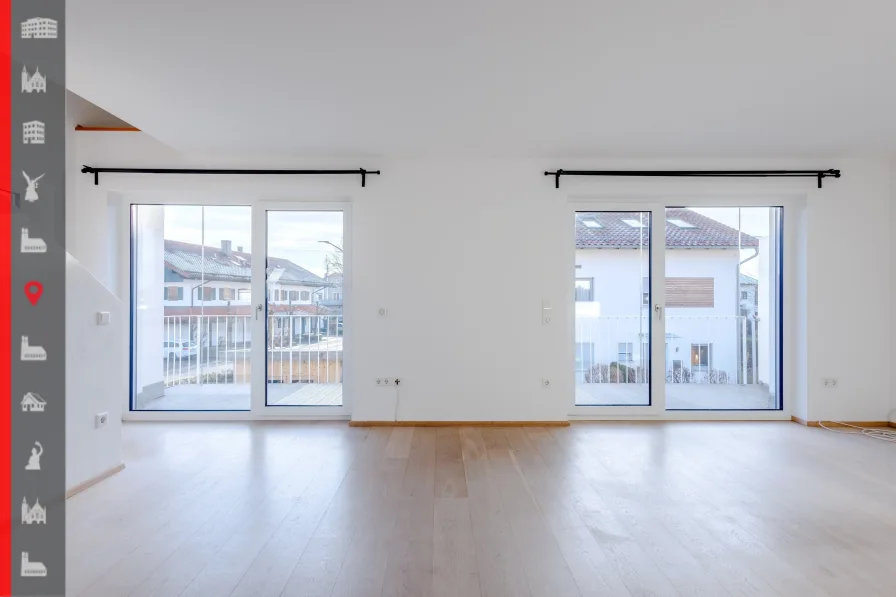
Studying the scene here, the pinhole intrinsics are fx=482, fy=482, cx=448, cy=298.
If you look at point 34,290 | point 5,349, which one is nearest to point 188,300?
point 34,290

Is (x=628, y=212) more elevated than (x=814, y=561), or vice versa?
(x=628, y=212)

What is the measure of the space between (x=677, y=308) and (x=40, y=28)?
546 cm

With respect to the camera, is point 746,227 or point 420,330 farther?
point 746,227

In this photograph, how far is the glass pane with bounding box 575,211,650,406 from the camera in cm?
495

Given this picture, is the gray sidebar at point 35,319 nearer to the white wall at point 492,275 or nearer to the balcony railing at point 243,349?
the white wall at point 492,275

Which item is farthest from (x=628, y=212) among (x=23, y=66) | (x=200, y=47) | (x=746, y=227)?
(x=23, y=66)

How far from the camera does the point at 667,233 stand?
5035mm

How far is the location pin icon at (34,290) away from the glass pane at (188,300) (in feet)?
7.30

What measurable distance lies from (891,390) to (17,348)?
708cm

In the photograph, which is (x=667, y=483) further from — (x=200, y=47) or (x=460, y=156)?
(x=200, y=47)

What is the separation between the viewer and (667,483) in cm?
319

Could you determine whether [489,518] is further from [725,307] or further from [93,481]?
[725,307]

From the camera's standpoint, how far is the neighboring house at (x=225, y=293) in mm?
4910

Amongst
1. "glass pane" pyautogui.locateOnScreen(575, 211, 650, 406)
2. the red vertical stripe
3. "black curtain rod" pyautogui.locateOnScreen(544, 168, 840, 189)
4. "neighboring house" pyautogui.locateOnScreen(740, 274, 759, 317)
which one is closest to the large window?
"glass pane" pyautogui.locateOnScreen(575, 211, 650, 406)
